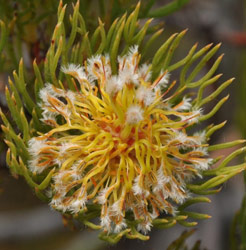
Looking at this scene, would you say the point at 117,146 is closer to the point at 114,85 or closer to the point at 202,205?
the point at 114,85

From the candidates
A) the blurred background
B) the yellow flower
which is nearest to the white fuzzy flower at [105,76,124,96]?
the yellow flower

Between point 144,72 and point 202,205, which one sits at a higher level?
point 144,72

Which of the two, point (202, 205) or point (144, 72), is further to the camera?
point (202, 205)

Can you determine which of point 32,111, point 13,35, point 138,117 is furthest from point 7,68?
point 138,117

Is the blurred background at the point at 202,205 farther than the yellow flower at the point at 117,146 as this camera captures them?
Yes

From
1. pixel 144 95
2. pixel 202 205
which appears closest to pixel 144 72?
pixel 144 95

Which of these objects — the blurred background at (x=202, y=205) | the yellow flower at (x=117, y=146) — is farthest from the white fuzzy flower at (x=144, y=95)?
the blurred background at (x=202, y=205)

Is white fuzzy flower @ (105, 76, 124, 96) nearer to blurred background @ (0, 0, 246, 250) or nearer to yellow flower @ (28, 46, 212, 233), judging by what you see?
Answer: yellow flower @ (28, 46, 212, 233)

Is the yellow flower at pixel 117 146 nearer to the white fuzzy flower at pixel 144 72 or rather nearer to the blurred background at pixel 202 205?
the white fuzzy flower at pixel 144 72

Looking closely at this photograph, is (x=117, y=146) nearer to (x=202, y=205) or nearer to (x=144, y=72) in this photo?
(x=144, y=72)

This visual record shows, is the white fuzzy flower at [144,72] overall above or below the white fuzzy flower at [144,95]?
above
